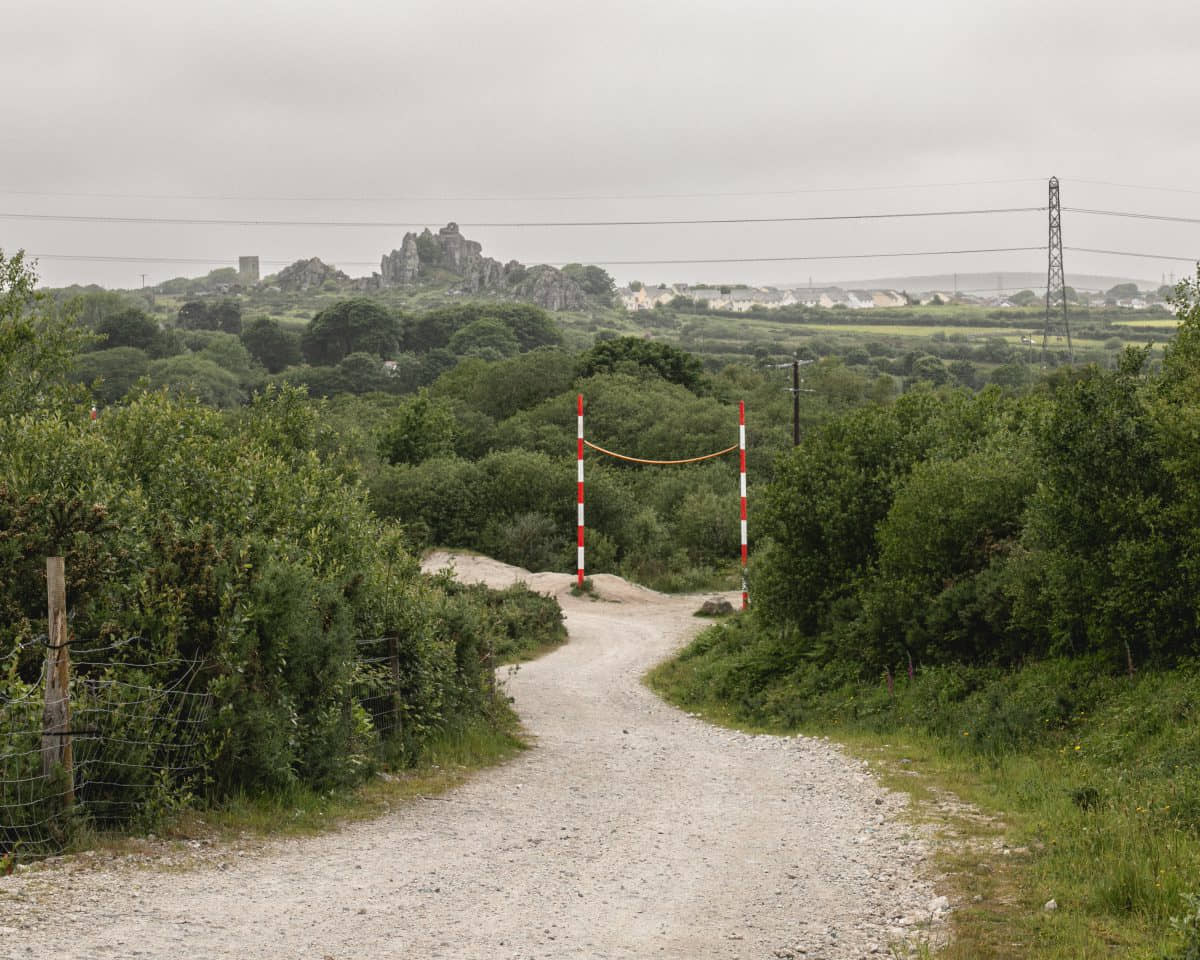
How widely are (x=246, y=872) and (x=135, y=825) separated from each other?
1.35 metres

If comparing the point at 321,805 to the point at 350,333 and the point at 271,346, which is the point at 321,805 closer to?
the point at 350,333

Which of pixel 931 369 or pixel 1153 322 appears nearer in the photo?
pixel 931 369

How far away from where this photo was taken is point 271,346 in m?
149

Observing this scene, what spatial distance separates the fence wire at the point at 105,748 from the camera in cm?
1038

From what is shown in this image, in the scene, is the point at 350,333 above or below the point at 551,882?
above

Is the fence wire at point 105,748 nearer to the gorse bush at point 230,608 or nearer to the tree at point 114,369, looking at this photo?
the gorse bush at point 230,608

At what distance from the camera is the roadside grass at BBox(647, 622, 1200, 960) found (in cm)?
945

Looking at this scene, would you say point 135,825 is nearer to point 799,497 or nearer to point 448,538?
point 799,497

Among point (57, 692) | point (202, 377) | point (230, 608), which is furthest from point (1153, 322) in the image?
point (57, 692)

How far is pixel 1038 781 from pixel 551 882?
20.7 ft

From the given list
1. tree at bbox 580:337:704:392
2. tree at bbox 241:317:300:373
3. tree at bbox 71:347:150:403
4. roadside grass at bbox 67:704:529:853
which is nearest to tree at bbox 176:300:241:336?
tree at bbox 241:317:300:373

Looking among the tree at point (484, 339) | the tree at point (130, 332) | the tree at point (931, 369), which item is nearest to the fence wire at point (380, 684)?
the tree at point (484, 339)

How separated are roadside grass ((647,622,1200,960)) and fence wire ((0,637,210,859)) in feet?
23.3

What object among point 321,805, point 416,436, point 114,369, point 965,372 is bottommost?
point 321,805
